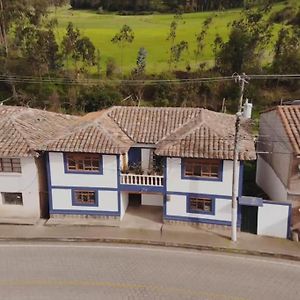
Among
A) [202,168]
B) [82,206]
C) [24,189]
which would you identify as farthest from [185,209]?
[24,189]

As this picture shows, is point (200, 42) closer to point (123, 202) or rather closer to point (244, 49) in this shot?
point (244, 49)

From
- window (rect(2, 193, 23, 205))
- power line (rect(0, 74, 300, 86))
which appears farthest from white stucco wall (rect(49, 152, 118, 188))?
power line (rect(0, 74, 300, 86))

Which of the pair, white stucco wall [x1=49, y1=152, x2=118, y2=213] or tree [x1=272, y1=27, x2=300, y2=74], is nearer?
white stucco wall [x1=49, y1=152, x2=118, y2=213]

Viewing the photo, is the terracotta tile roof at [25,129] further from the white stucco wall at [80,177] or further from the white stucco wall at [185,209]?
the white stucco wall at [185,209]

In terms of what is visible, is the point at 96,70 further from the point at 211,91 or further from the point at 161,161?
the point at 161,161

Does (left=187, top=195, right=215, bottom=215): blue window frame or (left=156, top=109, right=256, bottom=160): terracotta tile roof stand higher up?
(left=156, top=109, right=256, bottom=160): terracotta tile roof

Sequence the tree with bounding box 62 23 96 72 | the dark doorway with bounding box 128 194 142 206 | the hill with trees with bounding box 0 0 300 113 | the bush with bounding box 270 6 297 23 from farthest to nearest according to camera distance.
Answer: the bush with bounding box 270 6 297 23 < the tree with bounding box 62 23 96 72 < the hill with trees with bounding box 0 0 300 113 < the dark doorway with bounding box 128 194 142 206

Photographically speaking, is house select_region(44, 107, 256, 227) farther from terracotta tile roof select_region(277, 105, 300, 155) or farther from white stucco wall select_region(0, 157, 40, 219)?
terracotta tile roof select_region(277, 105, 300, 155)
